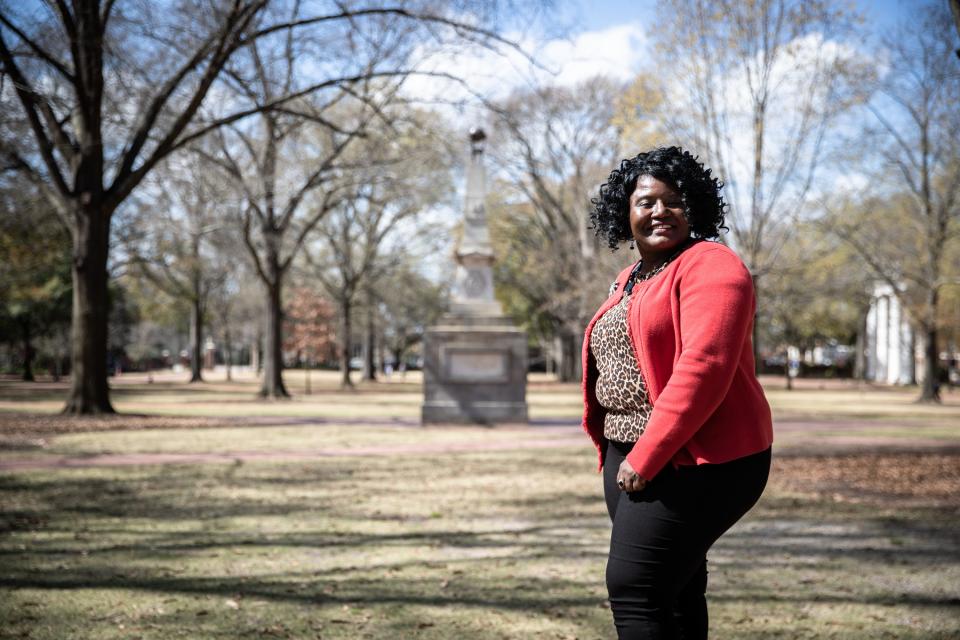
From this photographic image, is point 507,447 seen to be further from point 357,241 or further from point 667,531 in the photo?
point 357,241

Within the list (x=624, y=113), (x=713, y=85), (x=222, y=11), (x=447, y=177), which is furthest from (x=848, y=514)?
(x=447, y=177)

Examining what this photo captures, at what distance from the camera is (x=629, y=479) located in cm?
239

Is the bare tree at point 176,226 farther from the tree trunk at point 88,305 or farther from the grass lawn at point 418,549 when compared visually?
the grass lawn at point 418,549

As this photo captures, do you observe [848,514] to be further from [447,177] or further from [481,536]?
[447,177]

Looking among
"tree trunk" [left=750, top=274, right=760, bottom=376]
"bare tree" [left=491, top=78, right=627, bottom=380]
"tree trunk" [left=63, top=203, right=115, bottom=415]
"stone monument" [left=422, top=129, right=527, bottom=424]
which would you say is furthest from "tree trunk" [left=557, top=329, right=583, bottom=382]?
"tree trunk" [left=63, top=203, right=115, bottom=415]

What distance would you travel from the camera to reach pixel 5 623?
13.5ft

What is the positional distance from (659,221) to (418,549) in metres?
3.97

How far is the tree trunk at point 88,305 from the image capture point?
16312 millimetres

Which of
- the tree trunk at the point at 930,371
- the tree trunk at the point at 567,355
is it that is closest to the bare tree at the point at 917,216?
the tree trunk at the point at 930,371

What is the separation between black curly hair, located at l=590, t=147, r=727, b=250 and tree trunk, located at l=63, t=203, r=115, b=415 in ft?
51.0

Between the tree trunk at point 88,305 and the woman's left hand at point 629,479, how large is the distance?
52.1 ft

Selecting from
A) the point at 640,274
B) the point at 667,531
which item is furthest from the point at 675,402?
the point at 640,274

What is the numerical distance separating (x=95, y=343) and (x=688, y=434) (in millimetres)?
16169

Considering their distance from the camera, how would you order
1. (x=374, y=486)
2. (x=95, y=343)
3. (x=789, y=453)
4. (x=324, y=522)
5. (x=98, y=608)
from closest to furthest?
(x=98, y=608) → (x=324, y=522) → (x=374, y=486) → (x=789, y=453) → (x=95, y=343)
